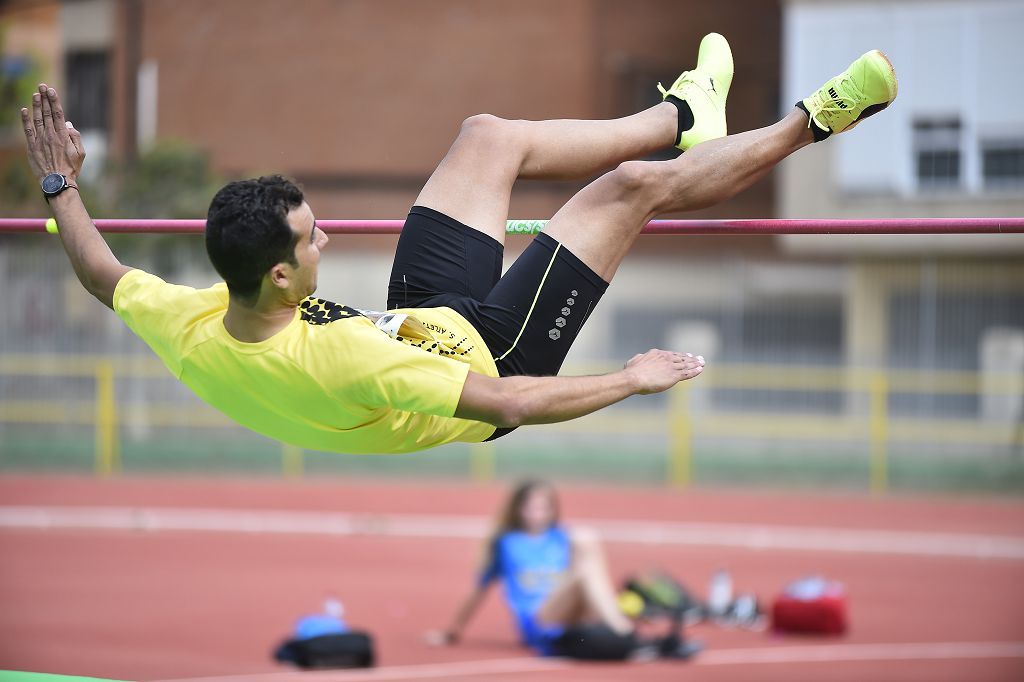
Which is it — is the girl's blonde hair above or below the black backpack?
above

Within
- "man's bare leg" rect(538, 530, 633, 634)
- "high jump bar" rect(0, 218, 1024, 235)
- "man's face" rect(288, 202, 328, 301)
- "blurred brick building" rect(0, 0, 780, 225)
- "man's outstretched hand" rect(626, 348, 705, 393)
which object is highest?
"blurred brick building" rect(0, 0, 780, 225)

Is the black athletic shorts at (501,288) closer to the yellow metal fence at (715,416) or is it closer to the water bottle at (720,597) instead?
the water bottle at (720,597)

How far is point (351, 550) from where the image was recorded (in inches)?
427

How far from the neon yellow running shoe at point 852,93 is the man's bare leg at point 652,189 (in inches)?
2.2

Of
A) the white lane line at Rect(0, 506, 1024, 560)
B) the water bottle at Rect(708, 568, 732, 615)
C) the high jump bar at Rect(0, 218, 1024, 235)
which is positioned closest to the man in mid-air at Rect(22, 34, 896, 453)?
the high jump bar at Rect(0, 218, 1024, 235)

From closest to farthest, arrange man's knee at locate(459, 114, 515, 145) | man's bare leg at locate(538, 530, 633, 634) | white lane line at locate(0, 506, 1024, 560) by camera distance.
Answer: man's knee at locate(459, 114, 515, 145), man's bare leg at locate(538, 530, 633, 634), white lane line at locate(0, 506, 1024, 560)

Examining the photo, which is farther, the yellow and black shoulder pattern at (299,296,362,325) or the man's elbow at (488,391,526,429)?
the yellow and black shoulder pattern at (299,296,362,325)

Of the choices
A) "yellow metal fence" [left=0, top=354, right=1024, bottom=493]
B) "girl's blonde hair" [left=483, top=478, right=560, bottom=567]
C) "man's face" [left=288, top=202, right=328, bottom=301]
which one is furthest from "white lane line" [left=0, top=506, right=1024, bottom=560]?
"man's face" [left=288, top=202, right=328, bottom=301]

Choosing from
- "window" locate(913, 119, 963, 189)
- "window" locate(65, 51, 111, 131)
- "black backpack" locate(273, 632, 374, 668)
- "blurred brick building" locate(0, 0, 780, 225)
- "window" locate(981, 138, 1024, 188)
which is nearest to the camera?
"black backpack" locate(273, 632, 374, 668)

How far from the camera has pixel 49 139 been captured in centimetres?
377

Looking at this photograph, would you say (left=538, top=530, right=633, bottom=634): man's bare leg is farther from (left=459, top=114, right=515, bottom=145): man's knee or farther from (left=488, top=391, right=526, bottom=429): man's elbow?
(left=488, top=391, right=526, bottom=429): man's elbow

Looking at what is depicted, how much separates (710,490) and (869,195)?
4.82 metres

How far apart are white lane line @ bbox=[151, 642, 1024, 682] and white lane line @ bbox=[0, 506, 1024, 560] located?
2893 millimetres

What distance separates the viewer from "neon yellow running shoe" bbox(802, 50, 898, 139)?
142 inches
